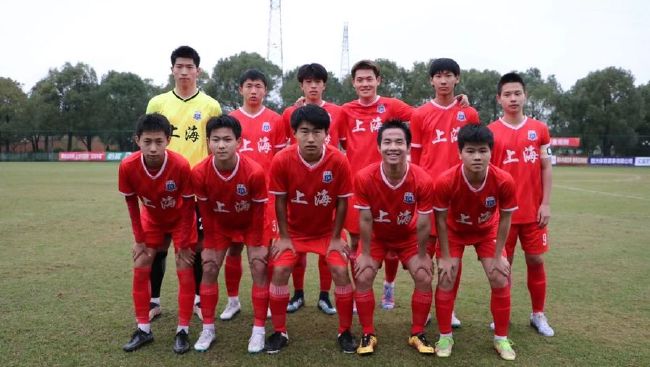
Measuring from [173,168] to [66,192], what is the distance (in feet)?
45.7

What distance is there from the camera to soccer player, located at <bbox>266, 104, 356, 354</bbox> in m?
3.89

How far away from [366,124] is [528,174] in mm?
1631

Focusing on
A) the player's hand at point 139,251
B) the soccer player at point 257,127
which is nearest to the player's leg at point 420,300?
the soccer player at point 257,127

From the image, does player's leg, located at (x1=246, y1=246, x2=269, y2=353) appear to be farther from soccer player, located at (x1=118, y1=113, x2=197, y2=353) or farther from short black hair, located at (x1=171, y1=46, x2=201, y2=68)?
short black hair, located at (x1=171, y1=46, x2=201, y2=68)

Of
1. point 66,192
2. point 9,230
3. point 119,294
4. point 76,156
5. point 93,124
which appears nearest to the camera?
point 119,294

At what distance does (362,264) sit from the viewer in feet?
12.9

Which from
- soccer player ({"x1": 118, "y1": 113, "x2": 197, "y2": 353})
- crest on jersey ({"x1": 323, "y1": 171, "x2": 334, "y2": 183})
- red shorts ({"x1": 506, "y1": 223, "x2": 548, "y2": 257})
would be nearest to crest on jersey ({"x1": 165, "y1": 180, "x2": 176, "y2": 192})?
soccer player ({"x1": 118, "y1": 113, "x2": 197, "y2": 353})

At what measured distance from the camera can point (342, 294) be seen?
12.9 ft

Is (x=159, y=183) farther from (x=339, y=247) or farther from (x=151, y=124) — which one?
(x=339, y=247)

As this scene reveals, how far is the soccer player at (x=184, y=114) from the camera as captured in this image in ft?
15.4

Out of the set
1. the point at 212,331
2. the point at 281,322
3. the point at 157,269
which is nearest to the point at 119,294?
the point at 157,269

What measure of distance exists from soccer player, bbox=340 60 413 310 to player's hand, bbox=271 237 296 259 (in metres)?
0.85

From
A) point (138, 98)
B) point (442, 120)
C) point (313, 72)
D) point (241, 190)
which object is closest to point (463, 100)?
point (442, 120)

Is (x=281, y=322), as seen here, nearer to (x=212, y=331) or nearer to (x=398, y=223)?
(x=212, y=331)
